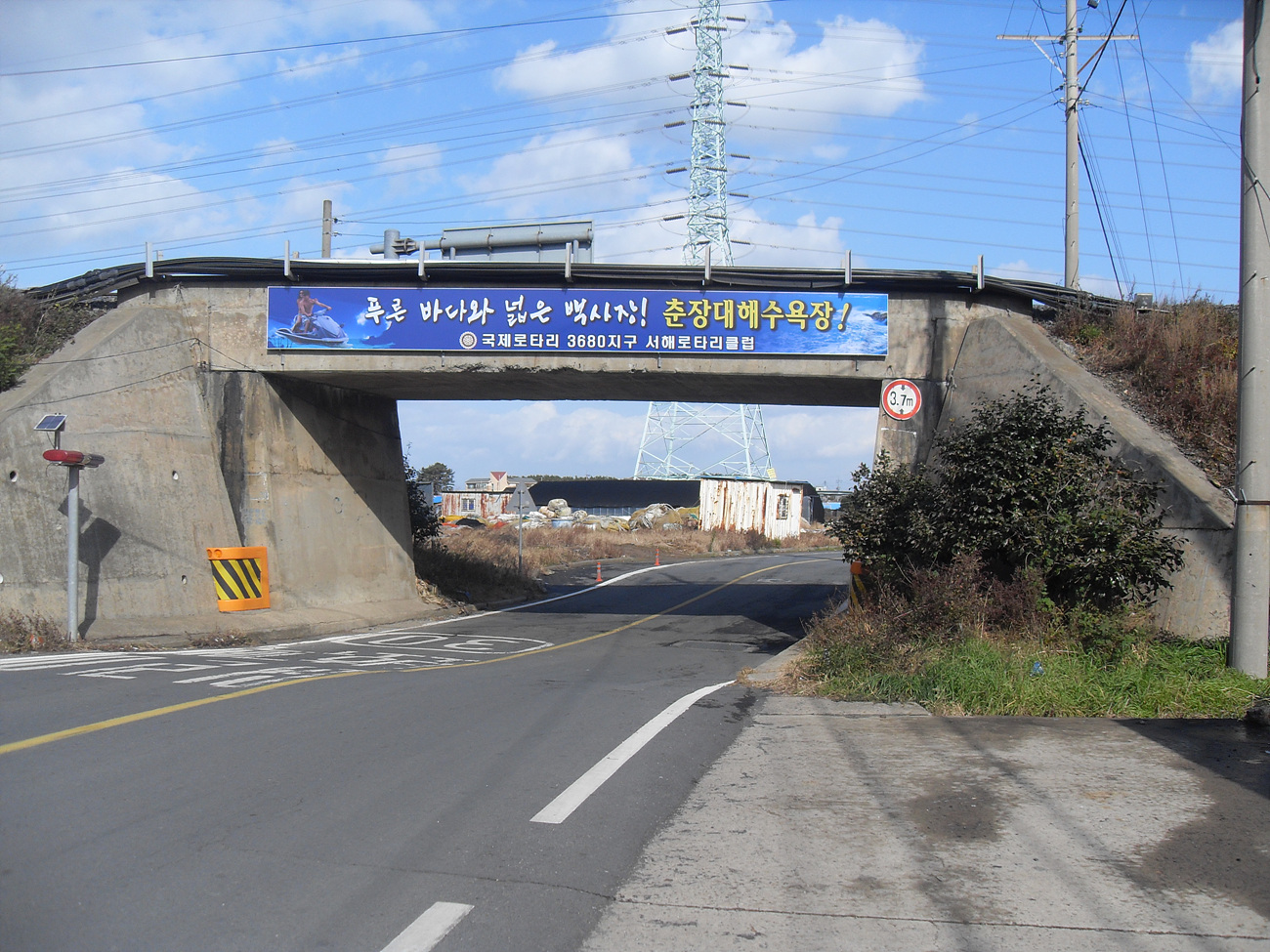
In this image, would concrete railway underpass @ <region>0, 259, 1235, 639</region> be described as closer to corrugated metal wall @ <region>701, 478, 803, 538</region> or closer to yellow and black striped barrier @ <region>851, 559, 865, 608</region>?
yellow and black striped barrier @ <region>851, 559, 865, 608</region>

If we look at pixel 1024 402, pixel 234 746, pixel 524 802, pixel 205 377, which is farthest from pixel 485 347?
pixel 524 802

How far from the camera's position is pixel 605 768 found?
7012mm

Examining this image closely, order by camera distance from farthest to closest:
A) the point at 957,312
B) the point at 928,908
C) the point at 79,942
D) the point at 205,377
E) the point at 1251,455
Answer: the point at 205,377 → the point at 957,312 → the point at 1251,455 → the point at 928,908 → the point at 79,942

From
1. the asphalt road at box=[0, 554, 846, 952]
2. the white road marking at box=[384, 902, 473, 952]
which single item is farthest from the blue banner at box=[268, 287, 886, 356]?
the white road marking at box=[384, 902, 473, 952]

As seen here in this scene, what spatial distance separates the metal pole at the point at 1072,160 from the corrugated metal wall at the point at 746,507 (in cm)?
3625

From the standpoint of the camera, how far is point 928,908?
4.52 meters

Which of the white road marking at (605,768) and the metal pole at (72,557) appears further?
the metal pole at (72,557)

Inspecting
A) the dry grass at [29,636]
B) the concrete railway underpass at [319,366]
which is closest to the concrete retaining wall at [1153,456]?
the concrete railway underpass at [319,366]

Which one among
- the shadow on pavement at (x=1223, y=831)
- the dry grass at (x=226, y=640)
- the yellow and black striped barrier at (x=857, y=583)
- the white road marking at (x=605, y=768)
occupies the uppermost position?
the yellow and black striped barrier at (x=857, y=583)

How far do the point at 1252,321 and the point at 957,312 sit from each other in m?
7.93

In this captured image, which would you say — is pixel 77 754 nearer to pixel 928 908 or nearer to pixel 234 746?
pixel 234 746

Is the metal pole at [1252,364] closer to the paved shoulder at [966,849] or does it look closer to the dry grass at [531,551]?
the paved shoulder at [966,849]

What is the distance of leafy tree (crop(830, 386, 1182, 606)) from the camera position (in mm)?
10648

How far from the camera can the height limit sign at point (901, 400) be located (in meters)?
16.9
